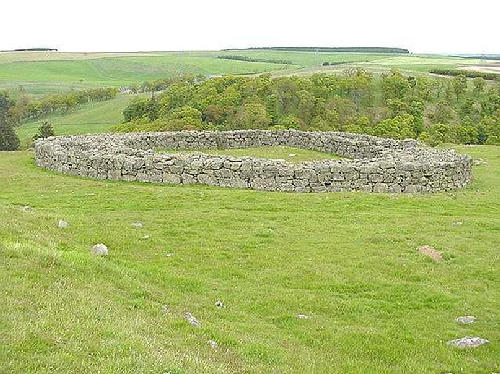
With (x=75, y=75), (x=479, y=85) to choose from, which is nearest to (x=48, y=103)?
(x=75, y=75)

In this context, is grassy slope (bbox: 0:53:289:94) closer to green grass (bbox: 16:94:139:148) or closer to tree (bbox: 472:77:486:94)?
green grass (bbox: 16:94:139:148)

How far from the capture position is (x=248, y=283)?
15.5 m

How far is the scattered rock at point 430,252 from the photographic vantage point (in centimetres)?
1769

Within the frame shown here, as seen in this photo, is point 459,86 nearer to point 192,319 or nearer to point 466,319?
point 466,319

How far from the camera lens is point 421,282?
51.3 feet

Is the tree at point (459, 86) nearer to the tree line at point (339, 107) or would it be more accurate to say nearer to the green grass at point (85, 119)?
the tree line at point (339, 107)

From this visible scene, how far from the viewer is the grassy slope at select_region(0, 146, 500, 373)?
958cm

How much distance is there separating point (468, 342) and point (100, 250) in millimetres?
9927

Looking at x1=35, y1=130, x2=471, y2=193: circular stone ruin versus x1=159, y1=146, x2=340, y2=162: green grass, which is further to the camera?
x1=159, y1=146, x2=340, y2=162: green grass

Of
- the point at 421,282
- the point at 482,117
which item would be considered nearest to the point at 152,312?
the point at 421,282

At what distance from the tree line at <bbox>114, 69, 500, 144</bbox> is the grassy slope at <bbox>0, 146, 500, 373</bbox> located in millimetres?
40314

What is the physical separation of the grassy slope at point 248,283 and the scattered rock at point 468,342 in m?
0.24

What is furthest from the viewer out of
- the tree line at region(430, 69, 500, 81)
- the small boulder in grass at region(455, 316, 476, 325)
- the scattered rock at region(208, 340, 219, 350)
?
the tree line at region(430, 69, 500, 81)

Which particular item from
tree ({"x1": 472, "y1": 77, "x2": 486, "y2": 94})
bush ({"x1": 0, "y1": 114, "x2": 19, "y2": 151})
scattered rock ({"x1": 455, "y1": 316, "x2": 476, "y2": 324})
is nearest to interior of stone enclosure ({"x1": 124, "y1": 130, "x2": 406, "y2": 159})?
bush ({"x1": 0, "y1": 114, "x2": 19, "y2": 151})
